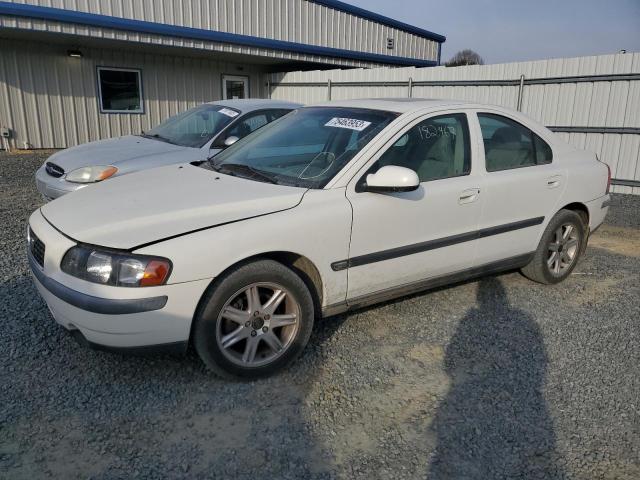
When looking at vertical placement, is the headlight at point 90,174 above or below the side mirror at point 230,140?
below

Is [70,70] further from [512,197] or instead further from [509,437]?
[509,437]

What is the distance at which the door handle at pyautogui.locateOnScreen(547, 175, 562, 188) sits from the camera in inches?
174

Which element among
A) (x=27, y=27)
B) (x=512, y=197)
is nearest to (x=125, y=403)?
(x=512, y=197)

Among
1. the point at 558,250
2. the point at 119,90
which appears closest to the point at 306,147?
the point at 558,250

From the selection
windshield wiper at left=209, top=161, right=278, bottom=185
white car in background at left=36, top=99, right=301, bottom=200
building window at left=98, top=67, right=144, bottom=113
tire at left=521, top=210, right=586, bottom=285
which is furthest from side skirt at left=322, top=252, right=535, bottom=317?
building window at left=98, top=67, right=144, bottom=113

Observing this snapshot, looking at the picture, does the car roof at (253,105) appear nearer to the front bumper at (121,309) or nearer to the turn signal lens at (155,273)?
the front bumper at (121,309)

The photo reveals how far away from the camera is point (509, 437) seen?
2709mm

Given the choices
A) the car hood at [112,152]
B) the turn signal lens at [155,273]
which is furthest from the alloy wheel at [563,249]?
the car hood at [112,152]

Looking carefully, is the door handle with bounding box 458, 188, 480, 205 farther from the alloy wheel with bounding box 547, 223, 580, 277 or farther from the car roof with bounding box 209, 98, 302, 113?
the car roof with bounding box 209, 98, 302, 113

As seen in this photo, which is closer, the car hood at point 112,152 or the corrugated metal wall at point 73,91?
the car hood at point 112,152

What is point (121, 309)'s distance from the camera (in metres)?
2.69

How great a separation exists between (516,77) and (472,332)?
8202 millimetres

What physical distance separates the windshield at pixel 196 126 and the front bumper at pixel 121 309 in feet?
12.8

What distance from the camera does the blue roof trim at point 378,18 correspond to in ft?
53.8
